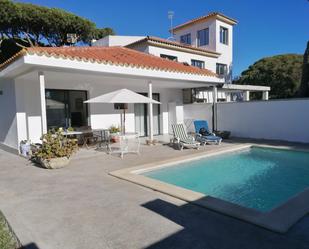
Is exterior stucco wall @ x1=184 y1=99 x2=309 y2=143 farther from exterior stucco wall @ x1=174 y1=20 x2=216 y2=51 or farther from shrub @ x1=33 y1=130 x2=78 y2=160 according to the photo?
exterior stucco wall @ x1=174 y1=20 x2=216 y2=51

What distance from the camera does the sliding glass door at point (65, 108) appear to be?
12.9 metres

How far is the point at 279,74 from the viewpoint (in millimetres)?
34094

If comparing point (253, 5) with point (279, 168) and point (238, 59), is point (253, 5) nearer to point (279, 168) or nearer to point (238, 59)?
point (238, 59)

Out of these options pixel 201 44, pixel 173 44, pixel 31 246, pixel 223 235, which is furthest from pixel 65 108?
pixel 201 44

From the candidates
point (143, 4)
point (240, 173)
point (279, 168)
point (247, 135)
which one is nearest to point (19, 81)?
point (240, 173)

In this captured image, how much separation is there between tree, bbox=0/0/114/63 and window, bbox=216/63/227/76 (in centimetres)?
1494

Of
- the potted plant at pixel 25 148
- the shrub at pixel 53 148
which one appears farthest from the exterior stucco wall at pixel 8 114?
the shrub at pixel 53 148

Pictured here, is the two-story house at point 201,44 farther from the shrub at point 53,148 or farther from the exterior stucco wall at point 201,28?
the shrub at point 53,148

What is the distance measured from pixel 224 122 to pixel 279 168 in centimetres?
754

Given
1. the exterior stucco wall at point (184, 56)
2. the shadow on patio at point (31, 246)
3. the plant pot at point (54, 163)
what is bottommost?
the shadow on patio at point (31, 246)

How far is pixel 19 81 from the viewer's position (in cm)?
1134

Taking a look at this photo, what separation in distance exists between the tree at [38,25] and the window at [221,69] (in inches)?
588

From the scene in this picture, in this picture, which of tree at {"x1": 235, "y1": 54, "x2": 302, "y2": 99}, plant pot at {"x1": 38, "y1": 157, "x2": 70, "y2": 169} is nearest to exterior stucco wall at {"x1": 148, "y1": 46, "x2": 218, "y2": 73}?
tree at {"x1": 235, "y1": 54, "x2": 302, "y2": 99}

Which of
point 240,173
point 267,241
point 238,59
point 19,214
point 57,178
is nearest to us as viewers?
point 267,241
